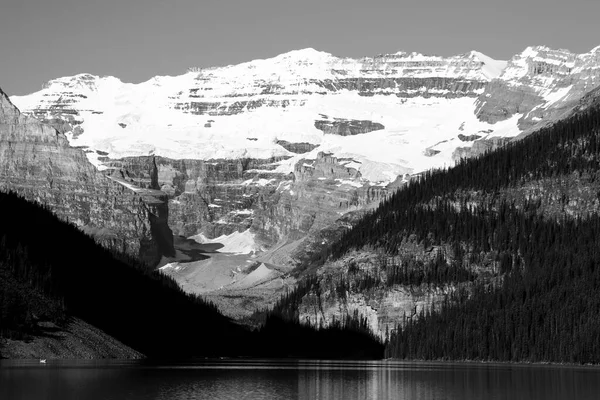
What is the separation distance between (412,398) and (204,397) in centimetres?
2464

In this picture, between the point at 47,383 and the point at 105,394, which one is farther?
the point at 47,383

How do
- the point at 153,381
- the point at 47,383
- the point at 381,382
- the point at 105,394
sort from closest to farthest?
1. the point at 105,394
2. the point at 47,383
3. the point at 153,381
4. the point at 381,382

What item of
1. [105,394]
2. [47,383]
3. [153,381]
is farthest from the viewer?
[153,381]

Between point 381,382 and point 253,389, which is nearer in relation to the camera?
point 253,389

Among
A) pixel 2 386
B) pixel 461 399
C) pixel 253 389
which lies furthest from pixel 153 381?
pixel 461 399

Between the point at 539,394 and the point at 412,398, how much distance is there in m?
15.2

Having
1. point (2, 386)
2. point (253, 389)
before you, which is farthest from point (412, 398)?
point (2, 386)

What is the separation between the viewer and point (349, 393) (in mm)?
176375

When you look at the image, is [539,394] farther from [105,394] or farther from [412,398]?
[105,394]

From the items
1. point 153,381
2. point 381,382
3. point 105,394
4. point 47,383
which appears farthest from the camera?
point 381,382

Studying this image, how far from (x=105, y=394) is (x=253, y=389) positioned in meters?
24.4

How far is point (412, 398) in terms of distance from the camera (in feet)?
547

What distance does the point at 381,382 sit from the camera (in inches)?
7771

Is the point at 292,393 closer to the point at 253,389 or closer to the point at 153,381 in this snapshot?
the point at 253,389
